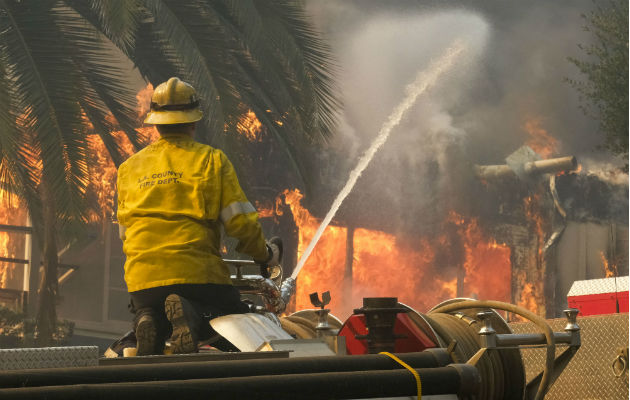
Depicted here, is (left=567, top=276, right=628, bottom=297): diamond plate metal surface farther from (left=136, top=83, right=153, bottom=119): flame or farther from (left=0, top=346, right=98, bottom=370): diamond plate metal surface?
(left=136, top=83, right=153, bottom=119): flame

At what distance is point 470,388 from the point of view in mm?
3553

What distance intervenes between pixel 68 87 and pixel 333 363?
26.5 feet

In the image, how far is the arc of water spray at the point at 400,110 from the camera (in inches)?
858

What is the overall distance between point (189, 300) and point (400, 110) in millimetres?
18235

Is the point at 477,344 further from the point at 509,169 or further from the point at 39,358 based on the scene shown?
the point at 509,169

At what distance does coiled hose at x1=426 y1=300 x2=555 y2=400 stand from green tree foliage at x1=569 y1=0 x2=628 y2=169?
652 inches

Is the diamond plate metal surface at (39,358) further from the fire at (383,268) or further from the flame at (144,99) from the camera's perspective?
the fire at (383,268)

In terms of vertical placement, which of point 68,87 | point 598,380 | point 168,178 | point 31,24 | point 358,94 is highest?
point 358,94

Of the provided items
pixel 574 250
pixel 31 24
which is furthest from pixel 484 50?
pixel 31 24

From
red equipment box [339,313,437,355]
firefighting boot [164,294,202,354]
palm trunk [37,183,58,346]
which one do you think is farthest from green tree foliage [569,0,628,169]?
firefighting boot [164,294,202,354]

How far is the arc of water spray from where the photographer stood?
858 inches

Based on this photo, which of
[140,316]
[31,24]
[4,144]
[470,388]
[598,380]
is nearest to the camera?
[470,388]

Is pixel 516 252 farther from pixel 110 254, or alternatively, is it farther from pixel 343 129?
pixel 110 254

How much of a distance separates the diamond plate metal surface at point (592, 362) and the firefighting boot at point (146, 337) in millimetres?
2905
